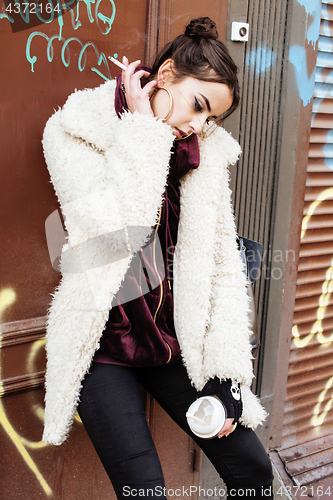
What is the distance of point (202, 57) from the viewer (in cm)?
147

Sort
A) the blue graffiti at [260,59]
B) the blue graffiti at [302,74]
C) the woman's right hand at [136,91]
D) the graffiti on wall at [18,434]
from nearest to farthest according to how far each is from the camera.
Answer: the woman's right hand at [136,91] → the graffiti on wall at [18,434] → the blue graffiti at [260,59] → the blue graffiti at [302,74]

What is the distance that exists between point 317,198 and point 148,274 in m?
1.66

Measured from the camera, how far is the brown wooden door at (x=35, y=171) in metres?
1.68

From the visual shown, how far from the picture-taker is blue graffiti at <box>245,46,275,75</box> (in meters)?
2.23

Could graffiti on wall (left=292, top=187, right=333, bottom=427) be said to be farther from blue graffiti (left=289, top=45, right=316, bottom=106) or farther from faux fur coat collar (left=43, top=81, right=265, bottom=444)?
faux fur coat collar (left=43, top=81, right=265, bottom=444)

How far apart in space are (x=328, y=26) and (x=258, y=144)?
0.92m

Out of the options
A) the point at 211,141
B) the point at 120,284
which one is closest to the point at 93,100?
the point at 211,141

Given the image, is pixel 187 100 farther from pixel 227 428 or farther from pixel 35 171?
pixel 227 428

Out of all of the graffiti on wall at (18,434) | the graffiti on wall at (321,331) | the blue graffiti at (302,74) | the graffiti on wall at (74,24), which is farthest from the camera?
the graffiti on wall at (321,331)

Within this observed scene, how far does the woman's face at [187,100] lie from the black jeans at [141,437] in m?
0.93

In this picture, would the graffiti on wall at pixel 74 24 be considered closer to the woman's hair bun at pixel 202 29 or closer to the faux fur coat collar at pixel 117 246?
the faux fur coat collar at pixel 117 246

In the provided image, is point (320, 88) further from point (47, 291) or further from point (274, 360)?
point (47, 291)

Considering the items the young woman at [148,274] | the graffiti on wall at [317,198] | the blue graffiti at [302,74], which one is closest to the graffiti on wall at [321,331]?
the graffiti on wall at [317,198]

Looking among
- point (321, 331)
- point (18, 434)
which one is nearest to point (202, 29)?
point (18, 434)
